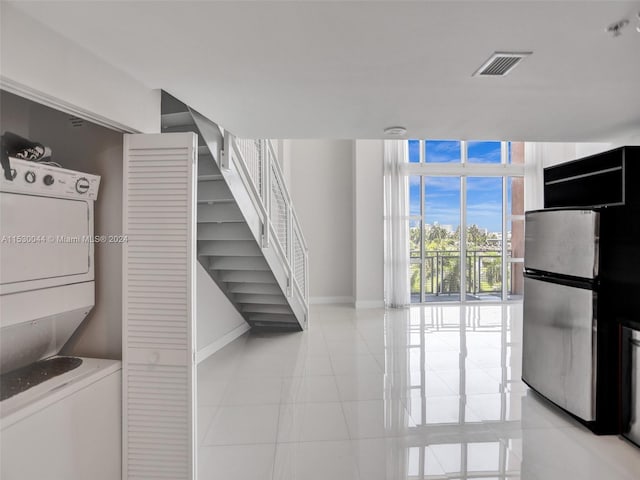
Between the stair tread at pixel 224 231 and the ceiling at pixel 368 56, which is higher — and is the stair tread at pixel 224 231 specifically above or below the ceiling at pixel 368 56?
below

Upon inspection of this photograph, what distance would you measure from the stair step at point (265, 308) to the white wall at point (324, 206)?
2.60 m

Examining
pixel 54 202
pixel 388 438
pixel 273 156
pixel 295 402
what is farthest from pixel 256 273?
pixel 54 202

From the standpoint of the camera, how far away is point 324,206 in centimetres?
828

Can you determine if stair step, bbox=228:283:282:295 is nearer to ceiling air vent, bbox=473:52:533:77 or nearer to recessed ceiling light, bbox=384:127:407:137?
recessed ceiling light, bbox=384:127:407:137

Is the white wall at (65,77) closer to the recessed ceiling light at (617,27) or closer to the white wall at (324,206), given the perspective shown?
the recessed ceiling light at (617,27)

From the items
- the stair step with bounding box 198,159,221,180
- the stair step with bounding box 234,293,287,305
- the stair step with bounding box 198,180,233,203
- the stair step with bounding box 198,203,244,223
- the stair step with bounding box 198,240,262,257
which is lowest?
the stair step with bounding box 234,293,287,305

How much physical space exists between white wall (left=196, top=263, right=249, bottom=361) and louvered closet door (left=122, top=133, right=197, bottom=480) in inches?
87.5

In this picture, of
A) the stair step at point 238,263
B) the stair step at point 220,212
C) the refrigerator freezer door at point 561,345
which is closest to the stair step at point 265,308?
Result: the stair step at point 238,263

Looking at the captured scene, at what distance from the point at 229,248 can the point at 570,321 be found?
3.33 metres

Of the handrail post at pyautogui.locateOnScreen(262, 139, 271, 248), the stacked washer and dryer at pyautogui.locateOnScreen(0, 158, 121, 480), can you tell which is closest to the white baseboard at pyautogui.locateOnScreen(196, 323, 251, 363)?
the handrail post at pyautogui.locateOnScreen(262, 139, 271, 248)

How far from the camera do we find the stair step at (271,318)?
5.87 meters

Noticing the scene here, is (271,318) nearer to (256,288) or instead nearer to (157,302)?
(256,288)

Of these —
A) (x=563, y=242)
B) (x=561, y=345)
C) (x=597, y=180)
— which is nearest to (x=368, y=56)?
(x=563, y=242)

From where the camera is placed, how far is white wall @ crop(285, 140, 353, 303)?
8234mm
